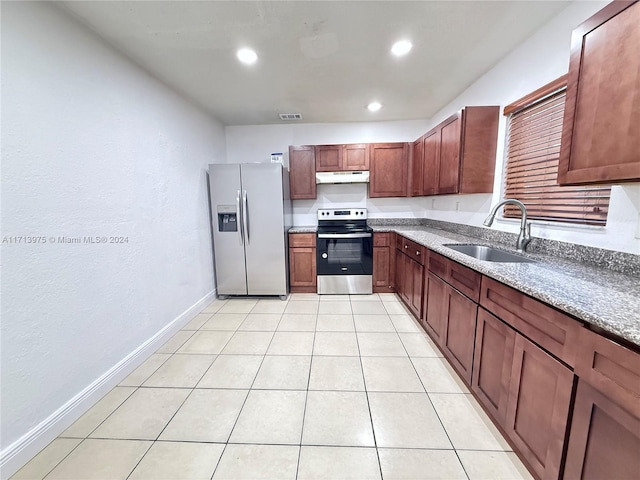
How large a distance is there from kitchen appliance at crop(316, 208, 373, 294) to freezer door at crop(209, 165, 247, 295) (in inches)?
41.4

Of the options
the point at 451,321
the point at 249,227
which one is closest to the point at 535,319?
the point at 451,321

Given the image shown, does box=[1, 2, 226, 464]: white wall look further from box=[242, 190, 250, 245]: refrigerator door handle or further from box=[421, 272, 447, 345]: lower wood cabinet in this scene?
box=[421, 272, 447, 345]: lower wood cabinet

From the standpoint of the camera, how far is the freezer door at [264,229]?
301 centimetres

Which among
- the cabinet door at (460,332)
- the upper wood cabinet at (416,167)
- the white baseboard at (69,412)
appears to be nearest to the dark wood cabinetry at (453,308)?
the cabinet door at (460,332)

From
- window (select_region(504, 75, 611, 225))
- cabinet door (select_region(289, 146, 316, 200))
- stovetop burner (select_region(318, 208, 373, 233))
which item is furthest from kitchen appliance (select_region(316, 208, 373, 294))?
window (select_region(504, 75, 611, 225))

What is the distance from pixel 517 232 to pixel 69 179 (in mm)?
3192

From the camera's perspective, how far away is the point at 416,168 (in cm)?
336

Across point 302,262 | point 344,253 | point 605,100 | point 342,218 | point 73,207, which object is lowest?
point 302,262

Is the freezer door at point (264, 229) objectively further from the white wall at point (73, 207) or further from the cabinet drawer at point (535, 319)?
the cabinet drawer at point (535, 319)

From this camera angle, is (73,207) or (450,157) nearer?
(73,207)

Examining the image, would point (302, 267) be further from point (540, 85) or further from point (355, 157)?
point (540, 85)

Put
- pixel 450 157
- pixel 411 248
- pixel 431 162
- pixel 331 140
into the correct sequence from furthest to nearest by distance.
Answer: pixel 331 140 < pixel 431 162 < pixel 411 248 < pixel 450 157

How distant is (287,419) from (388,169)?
3.20 m

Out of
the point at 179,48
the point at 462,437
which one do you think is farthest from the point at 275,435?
the point at 179,48
